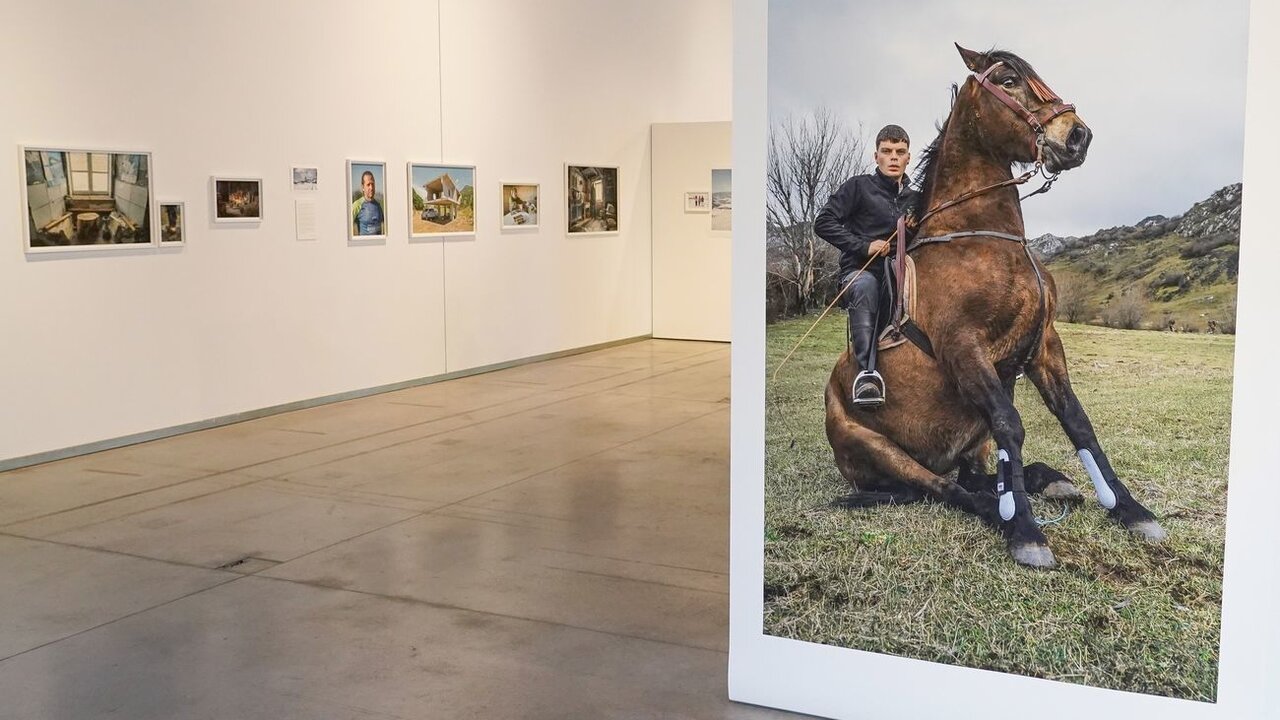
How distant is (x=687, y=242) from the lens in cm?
2055

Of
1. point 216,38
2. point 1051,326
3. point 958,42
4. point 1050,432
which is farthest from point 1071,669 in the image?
point 216,38

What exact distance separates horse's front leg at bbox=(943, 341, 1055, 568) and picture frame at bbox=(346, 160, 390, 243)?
34.9 feet

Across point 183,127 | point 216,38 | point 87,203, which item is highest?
point 216,38

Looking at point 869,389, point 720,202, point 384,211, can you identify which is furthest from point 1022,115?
point 720,202

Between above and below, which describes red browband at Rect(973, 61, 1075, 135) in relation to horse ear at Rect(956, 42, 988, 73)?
below

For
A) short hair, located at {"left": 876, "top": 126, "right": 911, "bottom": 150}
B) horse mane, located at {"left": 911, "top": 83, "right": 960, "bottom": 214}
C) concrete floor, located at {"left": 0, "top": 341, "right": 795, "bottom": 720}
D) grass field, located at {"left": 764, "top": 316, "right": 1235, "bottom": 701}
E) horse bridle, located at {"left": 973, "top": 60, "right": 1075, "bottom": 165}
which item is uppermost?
horse bridle, located at {"left": 973, "top": 60, "right": 1075, "bottom": 165}

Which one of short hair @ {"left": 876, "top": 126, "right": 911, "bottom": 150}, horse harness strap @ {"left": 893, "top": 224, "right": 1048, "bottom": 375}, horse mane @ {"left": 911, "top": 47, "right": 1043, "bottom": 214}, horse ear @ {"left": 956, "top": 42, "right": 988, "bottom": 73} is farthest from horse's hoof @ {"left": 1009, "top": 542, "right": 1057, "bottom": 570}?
horse ear @ {"left": 956, "top": 42, "right": 988, "bottom": 73}

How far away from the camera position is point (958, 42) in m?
4.89

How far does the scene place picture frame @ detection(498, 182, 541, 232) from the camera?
679 inches

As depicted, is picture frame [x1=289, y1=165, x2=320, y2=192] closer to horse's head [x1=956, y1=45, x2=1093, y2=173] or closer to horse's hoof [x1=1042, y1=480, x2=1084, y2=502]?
horse's head [x1=956, y1=45, x2=1093, y2=173]

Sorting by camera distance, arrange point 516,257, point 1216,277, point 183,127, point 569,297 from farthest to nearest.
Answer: point 569,297 < point 516,257 < point 183,127 < point 1216,277

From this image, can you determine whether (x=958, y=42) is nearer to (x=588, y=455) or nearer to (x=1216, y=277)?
(x=1216, y=277)

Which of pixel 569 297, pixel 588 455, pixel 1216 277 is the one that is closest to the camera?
pixel 1216 277

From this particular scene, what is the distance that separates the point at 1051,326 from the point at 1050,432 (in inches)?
16.2
